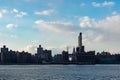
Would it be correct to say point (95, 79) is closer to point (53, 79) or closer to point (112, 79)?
point (112, 79)

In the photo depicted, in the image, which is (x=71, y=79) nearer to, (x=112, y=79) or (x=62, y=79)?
(x=62, y=79)

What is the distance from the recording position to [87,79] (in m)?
107

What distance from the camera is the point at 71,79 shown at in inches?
4220

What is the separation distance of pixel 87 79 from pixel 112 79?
21.6 ft

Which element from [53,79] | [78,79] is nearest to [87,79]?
[78,79]

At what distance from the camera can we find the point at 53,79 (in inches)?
4250

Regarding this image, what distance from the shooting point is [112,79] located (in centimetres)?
10544

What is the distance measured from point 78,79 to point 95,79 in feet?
14.8

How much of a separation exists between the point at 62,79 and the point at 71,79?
238cm

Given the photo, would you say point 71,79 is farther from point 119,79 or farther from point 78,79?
point 119,79

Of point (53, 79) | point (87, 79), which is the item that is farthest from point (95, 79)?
point (53, 79)

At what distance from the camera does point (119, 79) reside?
105m

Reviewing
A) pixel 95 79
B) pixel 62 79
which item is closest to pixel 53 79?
pixel 62 79

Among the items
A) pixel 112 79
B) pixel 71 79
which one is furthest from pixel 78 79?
pixel 112 79
